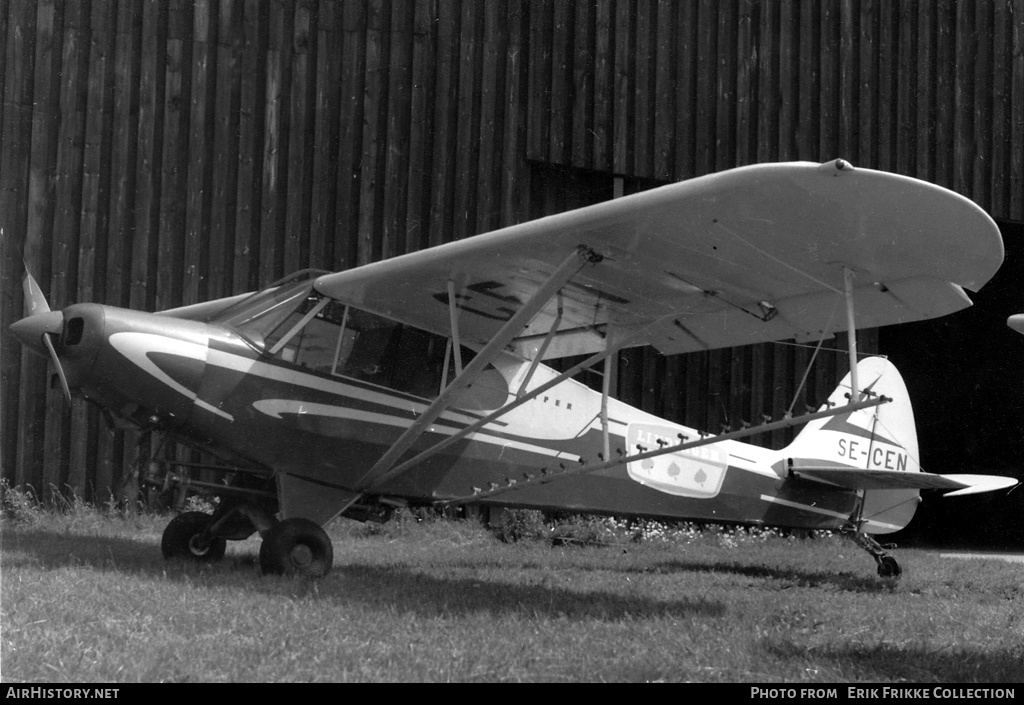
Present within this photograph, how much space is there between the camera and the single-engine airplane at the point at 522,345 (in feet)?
→ 18.4

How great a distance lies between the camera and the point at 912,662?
4.73 metres

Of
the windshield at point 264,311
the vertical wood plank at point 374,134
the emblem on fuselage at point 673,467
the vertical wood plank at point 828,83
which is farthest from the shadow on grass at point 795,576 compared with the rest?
the vertical wood plank at point 828,83

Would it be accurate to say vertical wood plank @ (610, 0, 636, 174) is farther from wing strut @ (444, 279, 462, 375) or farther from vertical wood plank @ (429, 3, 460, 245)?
wing strut @ (444, 279, 462, 375)

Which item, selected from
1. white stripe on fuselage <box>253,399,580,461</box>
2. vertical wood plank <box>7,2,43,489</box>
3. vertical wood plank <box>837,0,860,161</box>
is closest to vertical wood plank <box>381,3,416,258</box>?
vertical wood plank <box>7,2,43,489</box>

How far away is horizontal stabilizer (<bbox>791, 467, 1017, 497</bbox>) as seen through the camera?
8055mm

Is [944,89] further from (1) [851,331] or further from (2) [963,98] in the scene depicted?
(1) [851,331]

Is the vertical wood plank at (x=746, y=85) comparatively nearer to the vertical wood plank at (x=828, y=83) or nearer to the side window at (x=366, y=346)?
the vertical wood plank at (x=828, y=83)

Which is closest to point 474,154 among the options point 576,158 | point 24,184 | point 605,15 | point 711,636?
point 576,158

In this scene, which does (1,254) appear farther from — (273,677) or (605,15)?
(273,677)

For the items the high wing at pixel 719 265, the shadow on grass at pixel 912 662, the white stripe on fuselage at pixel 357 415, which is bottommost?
the shadow on grass at pixel 912 662

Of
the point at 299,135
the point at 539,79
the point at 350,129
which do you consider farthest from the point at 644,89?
the point at 299,135

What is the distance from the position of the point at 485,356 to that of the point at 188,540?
293 cm

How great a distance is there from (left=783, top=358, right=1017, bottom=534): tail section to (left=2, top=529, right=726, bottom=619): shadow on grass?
9.11ft

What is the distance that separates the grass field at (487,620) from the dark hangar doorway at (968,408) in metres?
8.06
